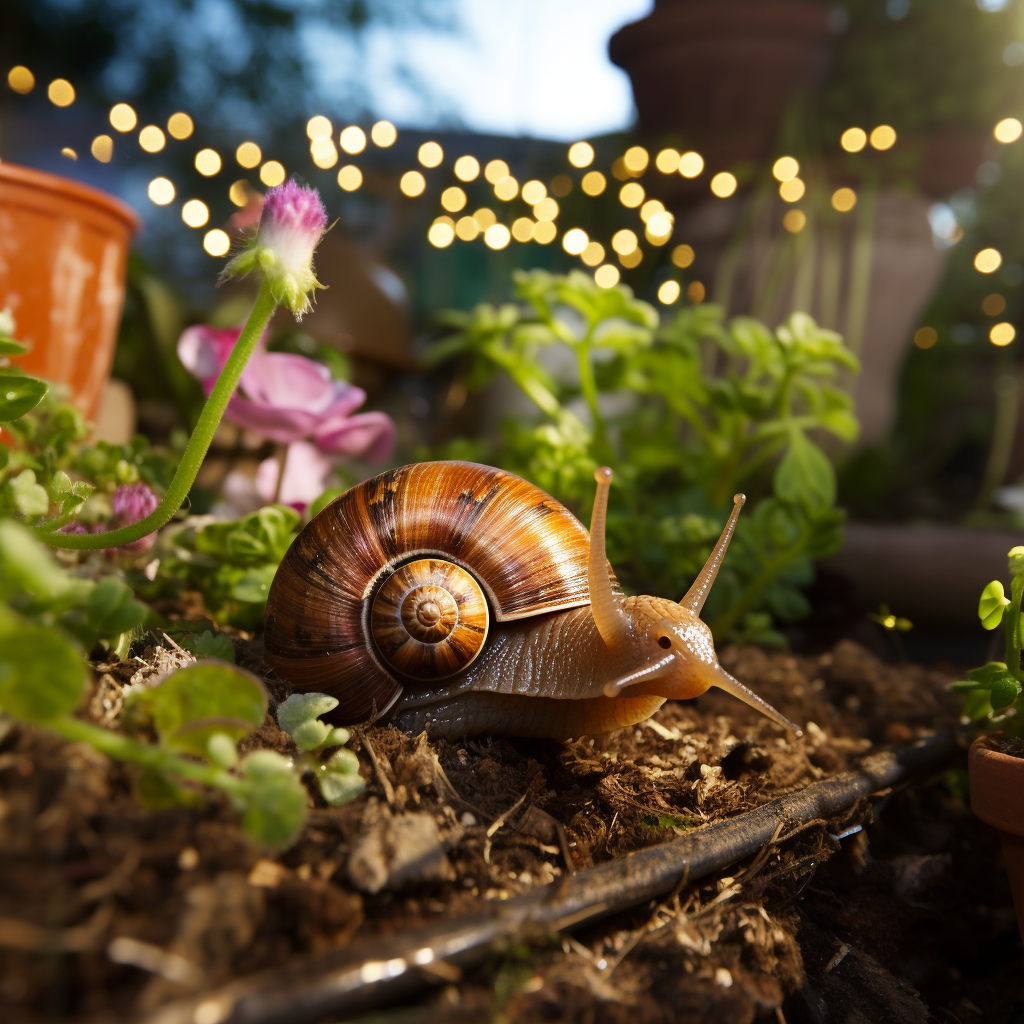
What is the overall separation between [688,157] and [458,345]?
124 centimetres

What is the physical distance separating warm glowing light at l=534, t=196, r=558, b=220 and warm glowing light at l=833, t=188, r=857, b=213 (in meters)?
0.90

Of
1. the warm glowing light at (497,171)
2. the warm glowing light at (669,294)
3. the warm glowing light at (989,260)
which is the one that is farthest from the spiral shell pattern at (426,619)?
the warm glowing light at (989,260)

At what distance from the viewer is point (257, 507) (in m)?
1.33

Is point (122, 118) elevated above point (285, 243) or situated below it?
above

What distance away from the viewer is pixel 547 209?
2.65m

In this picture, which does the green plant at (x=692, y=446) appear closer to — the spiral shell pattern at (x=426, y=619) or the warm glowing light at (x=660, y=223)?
the spiral shell pattern at (x=426, y=619)

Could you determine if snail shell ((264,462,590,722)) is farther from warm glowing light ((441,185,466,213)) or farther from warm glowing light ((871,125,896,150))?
warm glowing light ((441,185,466,213))

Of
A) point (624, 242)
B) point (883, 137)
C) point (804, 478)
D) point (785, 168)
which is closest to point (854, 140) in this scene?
point (883, 137)

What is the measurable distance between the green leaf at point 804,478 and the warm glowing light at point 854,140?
1.45 meters

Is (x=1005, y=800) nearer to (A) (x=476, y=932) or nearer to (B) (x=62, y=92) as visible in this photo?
(A) (x=476, y=932)

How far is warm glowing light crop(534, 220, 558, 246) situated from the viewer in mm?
2727

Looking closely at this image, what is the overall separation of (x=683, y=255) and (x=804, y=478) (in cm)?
152

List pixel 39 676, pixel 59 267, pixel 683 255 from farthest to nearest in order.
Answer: pixel 683 255, pixel 59 267, pixel 39 676

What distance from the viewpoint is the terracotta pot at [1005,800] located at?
761 millimetres
